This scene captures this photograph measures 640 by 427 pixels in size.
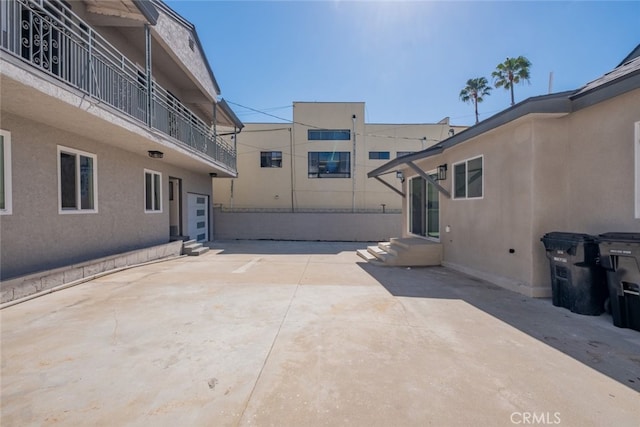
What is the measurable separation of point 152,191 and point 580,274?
35.9 feet

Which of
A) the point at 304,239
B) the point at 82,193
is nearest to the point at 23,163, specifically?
the point at 82,193

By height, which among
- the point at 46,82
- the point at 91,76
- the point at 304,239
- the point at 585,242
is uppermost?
the point at 91,76

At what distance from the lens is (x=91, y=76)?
553 centimetres

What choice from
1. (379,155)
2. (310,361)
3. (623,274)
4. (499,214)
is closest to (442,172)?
(499,214)

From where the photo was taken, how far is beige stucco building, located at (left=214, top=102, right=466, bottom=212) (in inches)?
728

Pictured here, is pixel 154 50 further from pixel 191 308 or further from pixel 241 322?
pixel 241 322

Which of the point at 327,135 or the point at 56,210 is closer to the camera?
the point at 56,210

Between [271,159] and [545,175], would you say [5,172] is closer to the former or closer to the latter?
[545,175]

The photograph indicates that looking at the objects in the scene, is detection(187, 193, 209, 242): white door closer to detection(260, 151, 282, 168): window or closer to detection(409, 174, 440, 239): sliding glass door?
detection(260, 151, 282, 168): window

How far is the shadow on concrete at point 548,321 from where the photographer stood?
3044 mm

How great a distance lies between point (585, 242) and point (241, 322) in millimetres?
5104

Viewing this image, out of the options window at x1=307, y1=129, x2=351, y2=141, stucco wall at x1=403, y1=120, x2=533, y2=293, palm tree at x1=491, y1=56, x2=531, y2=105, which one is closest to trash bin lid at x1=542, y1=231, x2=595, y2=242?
stucco wall at x1=403, y1=120, x2=533, y2=293

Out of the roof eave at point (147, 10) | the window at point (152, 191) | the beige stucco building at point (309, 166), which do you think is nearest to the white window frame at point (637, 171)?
the roof eave at point (147, 10)

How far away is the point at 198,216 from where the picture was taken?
1388cm
